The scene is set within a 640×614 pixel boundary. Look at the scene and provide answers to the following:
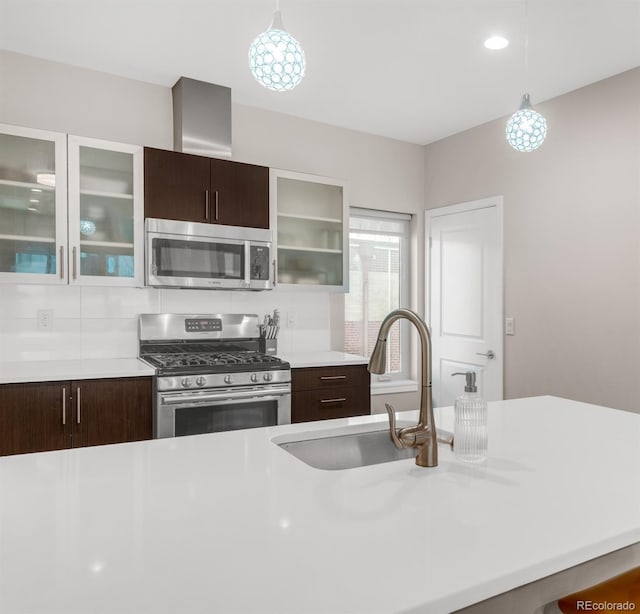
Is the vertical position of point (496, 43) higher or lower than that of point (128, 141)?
higher

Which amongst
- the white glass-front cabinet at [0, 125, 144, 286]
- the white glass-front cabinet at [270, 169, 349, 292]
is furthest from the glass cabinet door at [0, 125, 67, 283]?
the white glass-front cabinet at [270, 169, 349, 292]

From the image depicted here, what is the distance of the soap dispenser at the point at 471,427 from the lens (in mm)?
1254

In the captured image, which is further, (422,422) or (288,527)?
(422,422)

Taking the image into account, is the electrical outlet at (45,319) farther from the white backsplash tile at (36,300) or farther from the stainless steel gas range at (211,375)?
the stainless steel gas range at (211,375)

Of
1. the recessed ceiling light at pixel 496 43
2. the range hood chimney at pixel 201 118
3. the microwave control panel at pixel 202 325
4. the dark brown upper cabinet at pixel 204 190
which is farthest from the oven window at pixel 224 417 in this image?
the recessed ceiling light at pixel 496 43

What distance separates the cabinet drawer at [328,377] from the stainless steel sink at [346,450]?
1.57 metres

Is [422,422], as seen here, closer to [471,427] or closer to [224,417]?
[471,427]

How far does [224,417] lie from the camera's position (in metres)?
2.85

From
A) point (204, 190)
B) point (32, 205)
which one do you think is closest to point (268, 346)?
point (204, 190)

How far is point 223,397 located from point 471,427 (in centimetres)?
183

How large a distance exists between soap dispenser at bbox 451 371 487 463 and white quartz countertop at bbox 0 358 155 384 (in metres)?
1.87

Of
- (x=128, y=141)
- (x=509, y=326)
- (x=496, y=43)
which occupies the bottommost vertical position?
(x=509, y=326)

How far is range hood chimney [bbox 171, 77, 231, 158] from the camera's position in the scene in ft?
10.5

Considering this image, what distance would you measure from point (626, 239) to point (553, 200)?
589 mm
